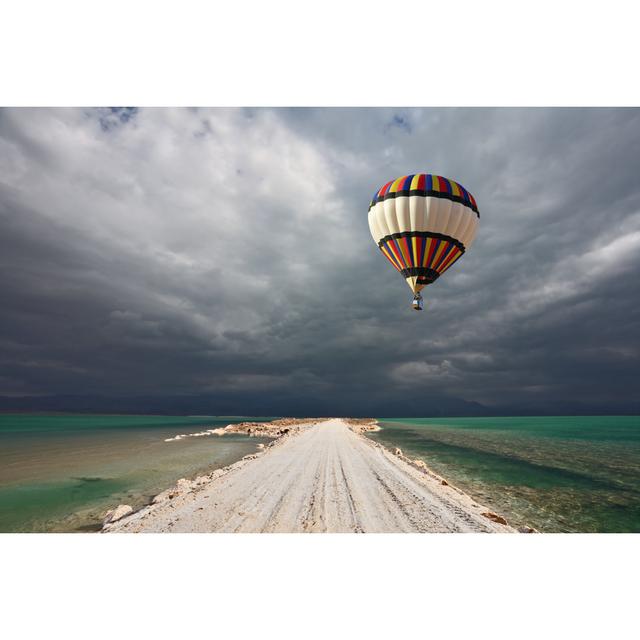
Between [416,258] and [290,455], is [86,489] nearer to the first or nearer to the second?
[290,455]

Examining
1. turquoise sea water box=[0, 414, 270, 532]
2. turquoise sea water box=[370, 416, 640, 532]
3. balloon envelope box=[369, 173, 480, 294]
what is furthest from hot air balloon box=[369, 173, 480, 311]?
turquoise sea water box=[0, 414, 270, 532]

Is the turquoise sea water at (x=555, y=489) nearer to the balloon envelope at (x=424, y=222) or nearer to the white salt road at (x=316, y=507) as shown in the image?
the white salt road at (x=316, y=507)

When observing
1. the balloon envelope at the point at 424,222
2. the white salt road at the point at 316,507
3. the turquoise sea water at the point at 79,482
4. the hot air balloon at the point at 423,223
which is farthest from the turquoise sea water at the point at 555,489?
the turquoise sea water at the point at 79,482

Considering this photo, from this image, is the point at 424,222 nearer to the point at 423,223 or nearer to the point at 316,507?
the point at 423,223

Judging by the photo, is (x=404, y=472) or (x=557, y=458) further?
(x=557, y=458)
